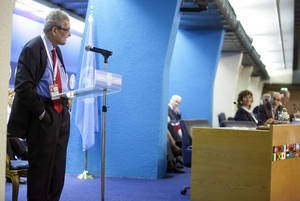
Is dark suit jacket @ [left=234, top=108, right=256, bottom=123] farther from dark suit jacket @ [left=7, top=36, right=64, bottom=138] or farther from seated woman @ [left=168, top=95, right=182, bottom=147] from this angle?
dark suit jacket @ [left=7, top=36, right=64, bottom=138]

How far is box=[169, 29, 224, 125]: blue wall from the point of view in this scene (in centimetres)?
1020

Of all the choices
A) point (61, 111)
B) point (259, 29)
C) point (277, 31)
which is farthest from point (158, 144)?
point (277, 31)

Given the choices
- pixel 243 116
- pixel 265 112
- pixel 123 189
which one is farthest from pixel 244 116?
pixel 123 189

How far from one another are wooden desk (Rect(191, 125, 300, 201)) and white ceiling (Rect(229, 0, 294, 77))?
16.5ft

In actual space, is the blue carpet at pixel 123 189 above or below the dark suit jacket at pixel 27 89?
below

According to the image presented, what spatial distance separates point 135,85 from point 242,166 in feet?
7.49

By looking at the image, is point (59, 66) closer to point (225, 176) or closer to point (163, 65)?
point (225, 176)

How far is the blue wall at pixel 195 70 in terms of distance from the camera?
1020 cm

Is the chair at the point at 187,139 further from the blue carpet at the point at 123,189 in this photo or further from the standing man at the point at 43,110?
the standing man at the point at 43,110

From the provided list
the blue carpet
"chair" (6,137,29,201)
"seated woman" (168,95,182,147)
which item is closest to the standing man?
"chair" (6,137,29,201)

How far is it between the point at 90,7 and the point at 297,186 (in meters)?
3.68

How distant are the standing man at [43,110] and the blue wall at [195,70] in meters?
7.32

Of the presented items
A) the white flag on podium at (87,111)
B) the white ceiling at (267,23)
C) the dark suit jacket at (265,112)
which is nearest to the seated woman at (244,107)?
the dark suit jacket at (265,112)

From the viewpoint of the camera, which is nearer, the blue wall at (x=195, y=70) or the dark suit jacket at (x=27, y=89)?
the dark suit jacket at (x=27, y=89)
